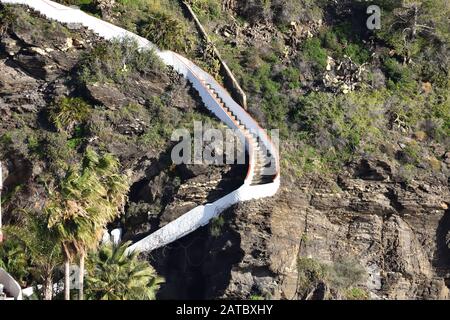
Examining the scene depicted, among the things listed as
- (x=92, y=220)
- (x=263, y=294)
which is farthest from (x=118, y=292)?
(x=263, y=294)

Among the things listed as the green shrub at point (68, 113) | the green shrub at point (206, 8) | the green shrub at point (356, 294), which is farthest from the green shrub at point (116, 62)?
the green shrub at point (356, 294)

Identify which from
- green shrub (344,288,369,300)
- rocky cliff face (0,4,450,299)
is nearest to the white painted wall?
rocky cliff face (0,4,450,299)

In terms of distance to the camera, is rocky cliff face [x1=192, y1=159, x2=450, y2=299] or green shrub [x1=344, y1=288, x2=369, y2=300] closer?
rocky cliff face [x1=192, y1=159, x2=450, y2=299]

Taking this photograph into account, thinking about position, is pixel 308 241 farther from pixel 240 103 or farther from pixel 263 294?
pixel 240 103

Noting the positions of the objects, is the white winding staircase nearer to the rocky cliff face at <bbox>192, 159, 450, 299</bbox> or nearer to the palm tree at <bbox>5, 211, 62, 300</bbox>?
the rocky cliff face at <bbox>192, 159, 450, 299</bbox>

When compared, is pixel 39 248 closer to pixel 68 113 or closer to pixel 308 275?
pixel 68 113

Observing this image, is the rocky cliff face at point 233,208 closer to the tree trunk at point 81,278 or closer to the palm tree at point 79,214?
the tree trunk at point 81,278
